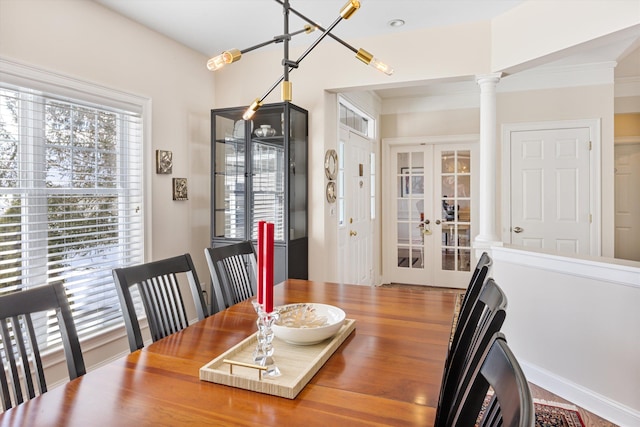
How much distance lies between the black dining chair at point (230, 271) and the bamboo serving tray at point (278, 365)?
723 mm

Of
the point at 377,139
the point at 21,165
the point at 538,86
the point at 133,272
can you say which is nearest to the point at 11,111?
the point at 21,165

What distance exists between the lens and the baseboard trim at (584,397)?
7.25 feet

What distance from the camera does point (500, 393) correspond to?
0.66m

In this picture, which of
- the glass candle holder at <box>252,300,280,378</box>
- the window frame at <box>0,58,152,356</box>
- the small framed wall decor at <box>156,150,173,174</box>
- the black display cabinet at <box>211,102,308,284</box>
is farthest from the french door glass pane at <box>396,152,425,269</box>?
the glass candle holder at <box>252,300,280,378</box>

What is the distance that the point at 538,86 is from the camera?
440 cm

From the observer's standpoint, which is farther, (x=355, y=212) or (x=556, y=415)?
(x=355, y=212)

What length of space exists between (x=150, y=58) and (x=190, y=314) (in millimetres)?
2233

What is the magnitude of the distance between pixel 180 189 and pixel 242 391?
2718mm

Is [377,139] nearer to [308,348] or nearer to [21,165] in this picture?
[21,165]

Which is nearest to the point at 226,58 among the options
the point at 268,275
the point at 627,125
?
the point at 268,275

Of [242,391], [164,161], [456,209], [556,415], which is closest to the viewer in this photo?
[242,391]

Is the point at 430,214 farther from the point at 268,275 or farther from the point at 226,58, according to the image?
the point at 268,275

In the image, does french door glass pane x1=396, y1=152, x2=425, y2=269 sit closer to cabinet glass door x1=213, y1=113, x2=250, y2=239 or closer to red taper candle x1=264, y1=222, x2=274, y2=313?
cabinet glass door x1=213, y1=113, x2=250, y2=239

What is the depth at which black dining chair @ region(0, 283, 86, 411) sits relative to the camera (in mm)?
1111
